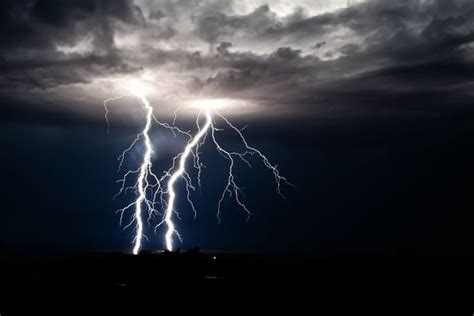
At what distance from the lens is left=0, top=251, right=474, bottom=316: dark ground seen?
21203 millimetres

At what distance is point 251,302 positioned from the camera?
2178 cm

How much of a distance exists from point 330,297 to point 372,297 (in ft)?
6.14

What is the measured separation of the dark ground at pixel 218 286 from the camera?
2120 cm

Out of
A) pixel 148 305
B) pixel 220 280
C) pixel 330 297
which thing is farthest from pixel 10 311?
pixel 330 297

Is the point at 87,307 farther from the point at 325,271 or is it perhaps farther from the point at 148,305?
the point at 325,271

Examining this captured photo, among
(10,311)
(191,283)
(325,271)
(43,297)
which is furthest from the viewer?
(325,271)

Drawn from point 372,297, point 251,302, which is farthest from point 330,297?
point 251,302

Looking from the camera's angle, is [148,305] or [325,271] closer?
[148,305]

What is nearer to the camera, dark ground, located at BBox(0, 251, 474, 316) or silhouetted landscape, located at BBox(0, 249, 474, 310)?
dark ground, located at BBox(0, 251, 474, 316)

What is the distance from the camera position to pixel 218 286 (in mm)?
25219

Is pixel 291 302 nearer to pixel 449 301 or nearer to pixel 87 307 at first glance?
pixel 449 301

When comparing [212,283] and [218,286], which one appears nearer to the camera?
[218,286]

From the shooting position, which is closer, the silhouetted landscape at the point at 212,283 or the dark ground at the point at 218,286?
the dark ground at the point at 218,286

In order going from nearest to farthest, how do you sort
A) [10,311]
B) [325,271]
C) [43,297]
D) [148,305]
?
1. [10,311]
2. [148,305]
3. [43,297]
4. [325,271]
